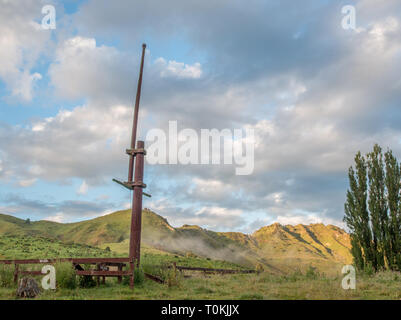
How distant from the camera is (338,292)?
41.1 ft

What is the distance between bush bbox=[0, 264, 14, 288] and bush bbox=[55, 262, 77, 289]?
3.24m

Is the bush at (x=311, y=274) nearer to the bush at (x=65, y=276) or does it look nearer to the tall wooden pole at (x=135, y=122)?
the tall wooden pole at (x=135, y=122)

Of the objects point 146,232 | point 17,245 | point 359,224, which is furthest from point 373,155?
point 146,232

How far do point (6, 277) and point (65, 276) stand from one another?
3.81 meters

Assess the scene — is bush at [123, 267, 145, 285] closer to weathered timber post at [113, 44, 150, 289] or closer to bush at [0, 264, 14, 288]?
weathered timber post at [113, 44, 150, 289]

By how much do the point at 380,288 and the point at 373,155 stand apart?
18.1m

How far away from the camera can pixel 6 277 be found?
1484 centimetres

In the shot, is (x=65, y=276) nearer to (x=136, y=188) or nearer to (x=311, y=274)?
(x=136, y=188)

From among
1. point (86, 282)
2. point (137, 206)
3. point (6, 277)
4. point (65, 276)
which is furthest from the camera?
point (137, 206)

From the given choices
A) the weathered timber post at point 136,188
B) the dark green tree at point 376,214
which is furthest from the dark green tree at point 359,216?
the weathered timber post at point 136,188

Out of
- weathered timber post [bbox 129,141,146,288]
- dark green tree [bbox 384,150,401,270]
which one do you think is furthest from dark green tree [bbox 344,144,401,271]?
weathered timber post [bbox 129,141,146,288]

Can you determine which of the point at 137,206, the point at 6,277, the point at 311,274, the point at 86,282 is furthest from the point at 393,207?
the point at 6,277

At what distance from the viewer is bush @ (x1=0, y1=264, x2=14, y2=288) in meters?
14.7
